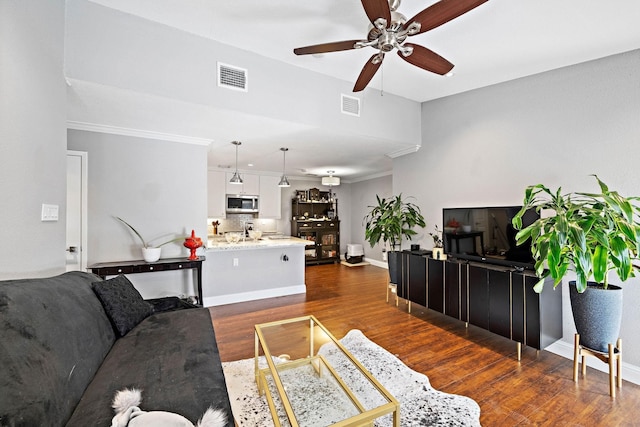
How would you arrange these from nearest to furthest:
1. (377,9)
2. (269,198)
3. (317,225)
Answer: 1. (377,9)
2. (269,198)
3. (317,225)

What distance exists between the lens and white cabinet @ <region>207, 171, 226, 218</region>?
5.93 m

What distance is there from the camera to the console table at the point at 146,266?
3047 mm

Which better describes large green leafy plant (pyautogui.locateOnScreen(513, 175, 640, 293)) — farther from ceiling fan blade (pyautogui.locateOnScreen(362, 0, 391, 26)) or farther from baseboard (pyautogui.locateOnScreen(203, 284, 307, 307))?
baseboard (pyautogui.locateOnScreen(203, 284, 307, 307))

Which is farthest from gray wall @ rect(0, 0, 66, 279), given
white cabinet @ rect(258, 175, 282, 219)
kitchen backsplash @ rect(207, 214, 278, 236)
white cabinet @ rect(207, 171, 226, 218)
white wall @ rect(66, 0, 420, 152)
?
white cabinet @ rect(258, 175, 282, 219)

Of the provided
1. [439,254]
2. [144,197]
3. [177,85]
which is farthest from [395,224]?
[144,197]

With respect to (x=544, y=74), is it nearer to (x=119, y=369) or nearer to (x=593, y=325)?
(x=593, y=325)

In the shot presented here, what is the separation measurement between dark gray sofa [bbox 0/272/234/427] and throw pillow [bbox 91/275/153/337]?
40 millimetres

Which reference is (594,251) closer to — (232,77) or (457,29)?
(457,29)

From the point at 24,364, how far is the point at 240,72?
8.76 feet

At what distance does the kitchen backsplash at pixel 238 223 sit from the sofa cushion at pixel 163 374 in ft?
15.3

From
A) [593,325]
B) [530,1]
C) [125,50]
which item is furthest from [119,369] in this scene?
[530,1]

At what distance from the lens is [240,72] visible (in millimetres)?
2746

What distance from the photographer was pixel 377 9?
1572mm

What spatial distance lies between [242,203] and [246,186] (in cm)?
41
